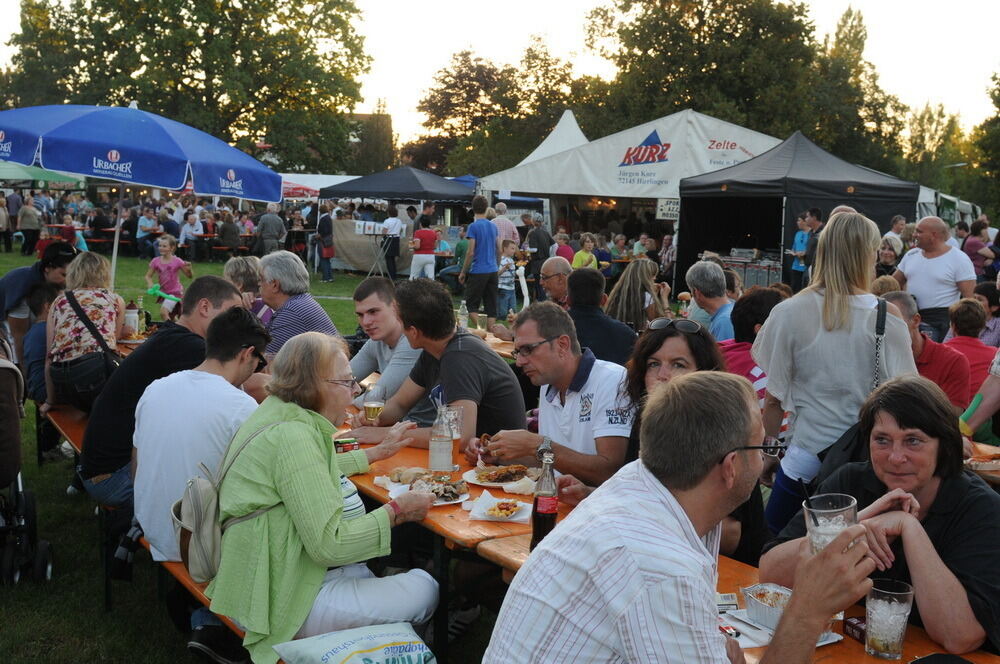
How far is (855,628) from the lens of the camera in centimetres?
226

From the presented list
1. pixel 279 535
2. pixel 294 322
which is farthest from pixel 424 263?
pixel 279 535

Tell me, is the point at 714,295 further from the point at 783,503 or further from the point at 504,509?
the point at 504,509

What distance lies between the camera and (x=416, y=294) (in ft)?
14.2

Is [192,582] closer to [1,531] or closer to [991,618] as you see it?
[1,531]

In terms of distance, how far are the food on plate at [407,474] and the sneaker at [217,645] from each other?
0.85 meters

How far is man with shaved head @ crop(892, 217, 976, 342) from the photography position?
26.3ft

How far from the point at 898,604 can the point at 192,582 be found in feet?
8.04

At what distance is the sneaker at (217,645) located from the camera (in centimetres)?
326

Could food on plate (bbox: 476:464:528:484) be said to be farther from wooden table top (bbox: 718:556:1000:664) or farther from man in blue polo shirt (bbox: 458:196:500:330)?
man in blue polo shirt (bbox: 458:196:500:330)

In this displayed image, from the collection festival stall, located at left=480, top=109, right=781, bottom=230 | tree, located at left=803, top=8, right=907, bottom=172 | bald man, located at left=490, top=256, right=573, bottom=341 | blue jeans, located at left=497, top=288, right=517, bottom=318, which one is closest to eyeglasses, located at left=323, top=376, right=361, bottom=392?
bald man, located at left=490, top=256, right=573, bottom=341

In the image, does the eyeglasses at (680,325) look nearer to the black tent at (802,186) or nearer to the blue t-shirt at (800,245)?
the blue t-shirt at (800,245)

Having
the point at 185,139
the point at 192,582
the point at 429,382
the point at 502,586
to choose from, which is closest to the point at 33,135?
the point at 185,139

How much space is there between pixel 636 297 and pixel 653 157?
34.3 ft

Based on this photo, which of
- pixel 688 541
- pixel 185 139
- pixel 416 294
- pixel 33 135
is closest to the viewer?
pixel 688 541
